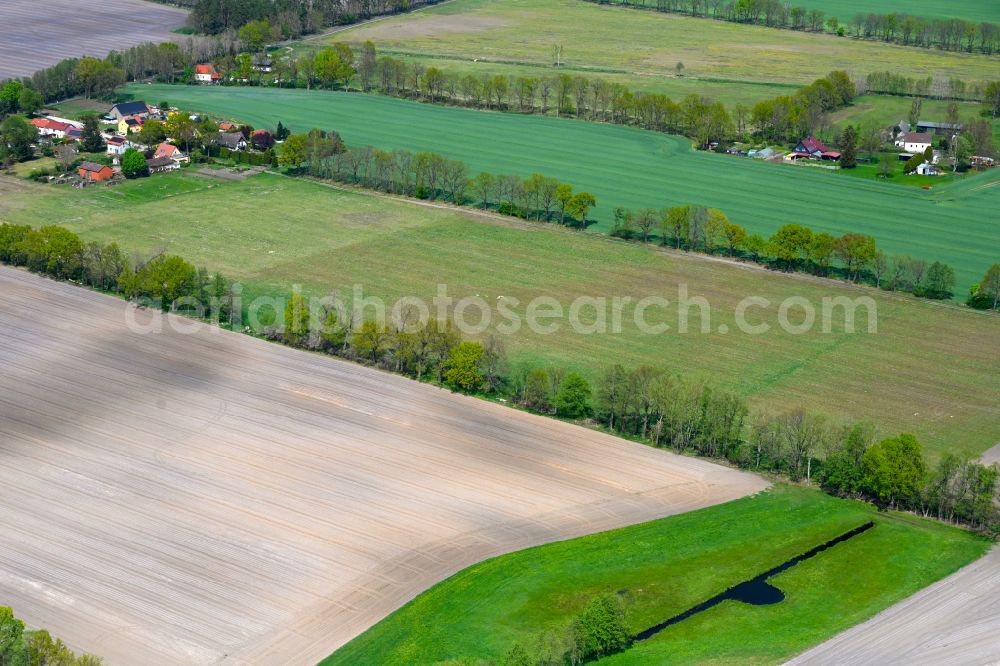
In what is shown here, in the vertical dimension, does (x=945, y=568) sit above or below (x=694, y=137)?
below

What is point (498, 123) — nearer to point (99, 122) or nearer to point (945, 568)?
point (99, 122)

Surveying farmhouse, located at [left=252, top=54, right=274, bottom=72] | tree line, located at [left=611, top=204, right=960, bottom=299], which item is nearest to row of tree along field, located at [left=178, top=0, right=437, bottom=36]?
farmhouse, located at [left=252, top=54, right=274, bottom=72]

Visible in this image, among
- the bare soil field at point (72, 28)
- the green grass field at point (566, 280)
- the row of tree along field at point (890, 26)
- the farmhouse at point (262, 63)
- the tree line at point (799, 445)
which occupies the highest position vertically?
the row of tree along field at point (890, 26)

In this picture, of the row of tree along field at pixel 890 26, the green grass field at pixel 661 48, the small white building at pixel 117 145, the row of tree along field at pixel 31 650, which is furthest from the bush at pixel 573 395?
the row of tree along field at pixel 890 26

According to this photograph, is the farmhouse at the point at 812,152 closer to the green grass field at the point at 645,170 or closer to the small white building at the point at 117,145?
the green grass field at the point at 645,170

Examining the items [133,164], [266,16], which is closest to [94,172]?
[133,164]

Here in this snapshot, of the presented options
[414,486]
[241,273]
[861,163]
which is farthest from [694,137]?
[414,486]
